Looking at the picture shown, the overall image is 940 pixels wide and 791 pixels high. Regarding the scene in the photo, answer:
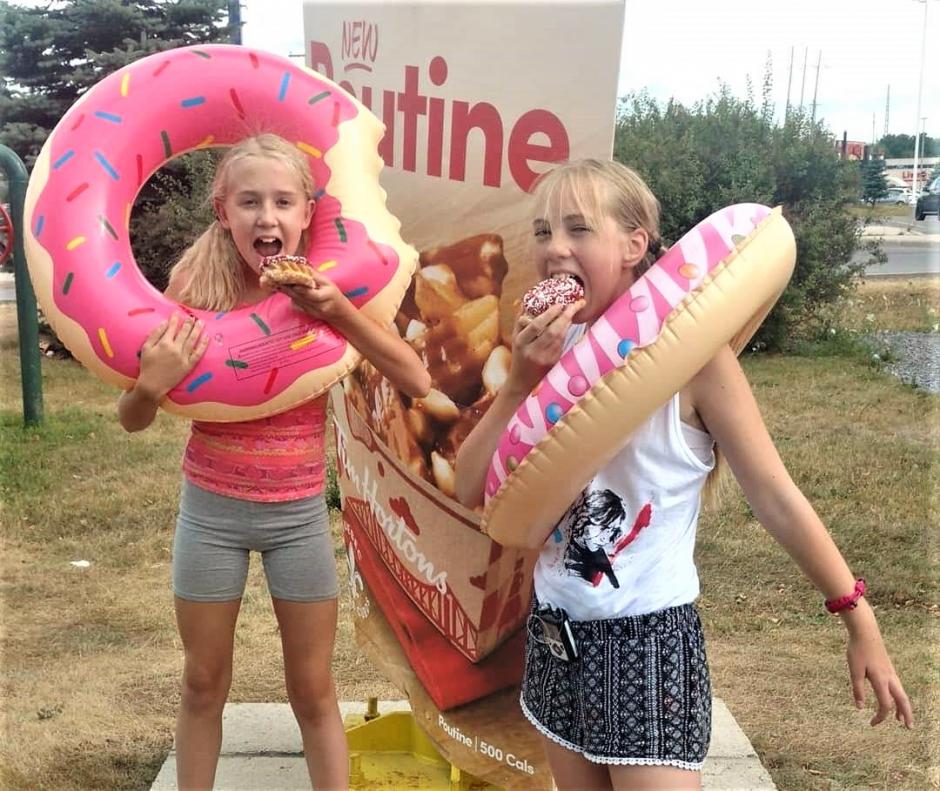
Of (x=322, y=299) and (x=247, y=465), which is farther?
(x=247, y=465)

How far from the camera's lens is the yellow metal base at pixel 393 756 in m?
2.88

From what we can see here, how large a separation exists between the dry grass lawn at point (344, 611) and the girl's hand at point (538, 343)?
5.78ft

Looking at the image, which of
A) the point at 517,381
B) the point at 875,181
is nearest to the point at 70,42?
the point at 517,381

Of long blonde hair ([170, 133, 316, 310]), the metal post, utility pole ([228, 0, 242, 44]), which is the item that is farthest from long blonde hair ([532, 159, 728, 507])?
utility pole ([228, 0, 242, 44])

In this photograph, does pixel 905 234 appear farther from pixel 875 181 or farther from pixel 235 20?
pixel 235 20

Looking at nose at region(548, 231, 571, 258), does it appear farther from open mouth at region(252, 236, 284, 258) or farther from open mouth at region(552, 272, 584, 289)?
open mouth at region(252, 236, 284, 258)

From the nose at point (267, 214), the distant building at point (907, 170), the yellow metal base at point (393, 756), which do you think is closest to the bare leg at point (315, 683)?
the yellow metal base at point (393, 756)

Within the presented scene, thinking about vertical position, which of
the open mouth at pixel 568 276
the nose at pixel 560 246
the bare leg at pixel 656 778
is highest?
the nose at pixel 560 246

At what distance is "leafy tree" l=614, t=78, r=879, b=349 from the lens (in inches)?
341

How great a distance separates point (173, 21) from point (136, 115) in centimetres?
797

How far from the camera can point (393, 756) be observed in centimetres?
299

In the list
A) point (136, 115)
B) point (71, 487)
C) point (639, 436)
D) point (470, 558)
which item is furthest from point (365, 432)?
point (71, 487)

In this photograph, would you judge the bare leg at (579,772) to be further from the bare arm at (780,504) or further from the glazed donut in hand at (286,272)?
the glazed donut in hand at (286,272)

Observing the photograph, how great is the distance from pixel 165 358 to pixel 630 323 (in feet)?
3.08
